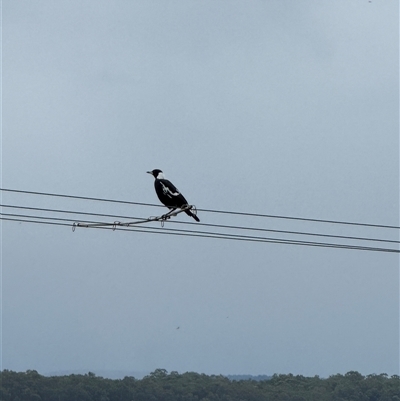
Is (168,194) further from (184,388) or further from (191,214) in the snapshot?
(184,388)

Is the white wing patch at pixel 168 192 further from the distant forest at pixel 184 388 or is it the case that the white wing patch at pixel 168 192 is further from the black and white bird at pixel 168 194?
the distant forest at pixel 184 388

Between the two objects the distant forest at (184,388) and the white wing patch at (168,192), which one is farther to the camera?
the distant forest at (184,388)

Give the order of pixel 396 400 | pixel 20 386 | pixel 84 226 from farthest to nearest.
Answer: pixel 396 400
pixel 20 386
pixel 84 226

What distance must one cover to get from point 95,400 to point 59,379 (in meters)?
1.07

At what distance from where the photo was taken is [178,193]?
656 inches

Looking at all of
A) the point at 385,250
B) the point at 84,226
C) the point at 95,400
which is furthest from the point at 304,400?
the point at 84,226

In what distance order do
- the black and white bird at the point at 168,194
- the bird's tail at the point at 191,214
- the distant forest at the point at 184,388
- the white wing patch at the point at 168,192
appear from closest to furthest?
1. the bird's tail at the point at 191,214
2. the black and white bird at the point at 168,194
3. the white wing patch at the point at 168,192
4. the distant forest at the point at 184,388

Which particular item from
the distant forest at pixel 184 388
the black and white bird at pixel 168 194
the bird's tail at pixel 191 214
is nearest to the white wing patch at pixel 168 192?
the black and white bird at pixel 168 194

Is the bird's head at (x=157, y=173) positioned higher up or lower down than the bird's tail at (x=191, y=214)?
higher up

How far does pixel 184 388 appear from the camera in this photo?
27859 mm

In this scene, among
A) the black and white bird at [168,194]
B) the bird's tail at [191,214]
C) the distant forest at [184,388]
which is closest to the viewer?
the bird's tail at [191,214]

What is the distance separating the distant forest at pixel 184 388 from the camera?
82.6 feet

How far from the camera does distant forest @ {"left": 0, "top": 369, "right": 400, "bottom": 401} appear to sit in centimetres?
2519

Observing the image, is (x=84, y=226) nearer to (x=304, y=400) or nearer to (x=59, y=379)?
(x=59, y=379)
